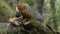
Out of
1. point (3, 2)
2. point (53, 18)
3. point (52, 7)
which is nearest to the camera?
point (3, 2)

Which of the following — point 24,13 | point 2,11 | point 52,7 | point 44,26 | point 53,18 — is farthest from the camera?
point 52,7

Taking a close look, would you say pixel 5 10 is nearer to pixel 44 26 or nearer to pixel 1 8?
pixel 1 8

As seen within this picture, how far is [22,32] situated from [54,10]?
423 centimetres

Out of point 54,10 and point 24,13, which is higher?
point 24,13

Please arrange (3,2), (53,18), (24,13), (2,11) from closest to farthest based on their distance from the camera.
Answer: (24,13)
(2,11)
(3,2)
(53,18)

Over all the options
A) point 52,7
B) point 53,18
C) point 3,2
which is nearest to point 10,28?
point 3,2

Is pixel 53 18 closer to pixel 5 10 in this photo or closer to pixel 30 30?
pixel 5 10

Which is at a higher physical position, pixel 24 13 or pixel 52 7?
pixel 24 13

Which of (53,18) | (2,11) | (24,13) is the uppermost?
(24,13)

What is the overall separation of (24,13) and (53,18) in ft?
13.1

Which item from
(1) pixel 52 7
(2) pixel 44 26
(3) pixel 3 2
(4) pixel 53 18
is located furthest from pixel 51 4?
(2) pixel 44 26

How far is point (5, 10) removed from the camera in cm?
420

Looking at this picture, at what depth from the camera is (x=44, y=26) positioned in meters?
2.65

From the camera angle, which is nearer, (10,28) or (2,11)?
(10,28)
